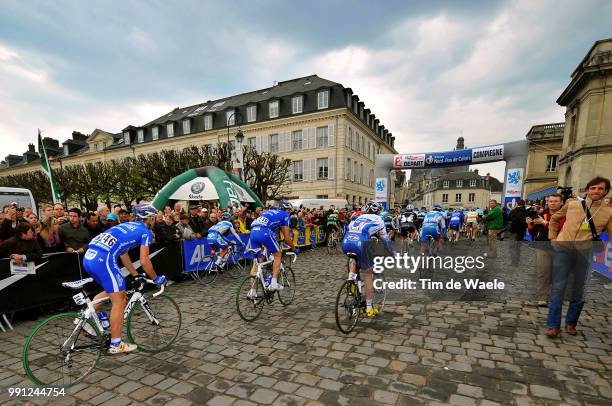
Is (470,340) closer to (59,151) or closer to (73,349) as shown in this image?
(73,349)

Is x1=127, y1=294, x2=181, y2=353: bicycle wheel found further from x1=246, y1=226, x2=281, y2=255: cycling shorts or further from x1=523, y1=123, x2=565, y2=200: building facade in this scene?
x1=523, y1=123, x2=565, y2=200: building facade

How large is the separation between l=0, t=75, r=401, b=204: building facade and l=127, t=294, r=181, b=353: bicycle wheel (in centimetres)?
2547

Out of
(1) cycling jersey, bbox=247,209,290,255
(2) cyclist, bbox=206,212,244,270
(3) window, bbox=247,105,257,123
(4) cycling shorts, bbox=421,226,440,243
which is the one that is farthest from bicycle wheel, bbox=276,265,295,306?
(3) window, bbox=247,105,257,123

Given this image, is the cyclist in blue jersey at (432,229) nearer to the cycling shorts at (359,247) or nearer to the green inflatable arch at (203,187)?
the cycling shorts at (359,247)

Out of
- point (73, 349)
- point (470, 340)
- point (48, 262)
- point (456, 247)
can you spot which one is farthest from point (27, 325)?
point (456, 247)

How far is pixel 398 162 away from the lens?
1708 cm

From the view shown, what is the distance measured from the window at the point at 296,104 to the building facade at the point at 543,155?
26.8m

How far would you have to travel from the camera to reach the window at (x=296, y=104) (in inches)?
1280

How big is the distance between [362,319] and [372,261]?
109cm

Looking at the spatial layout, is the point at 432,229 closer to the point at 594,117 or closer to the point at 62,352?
the point at 62,352

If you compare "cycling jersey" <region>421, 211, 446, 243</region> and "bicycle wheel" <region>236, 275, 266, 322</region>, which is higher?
"cycling jersey" <region>421, 211, 446, 243</region>

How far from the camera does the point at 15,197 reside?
12.0 m

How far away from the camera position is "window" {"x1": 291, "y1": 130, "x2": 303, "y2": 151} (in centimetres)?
3294

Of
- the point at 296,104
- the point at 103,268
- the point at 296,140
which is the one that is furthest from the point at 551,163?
the point at 103,268
